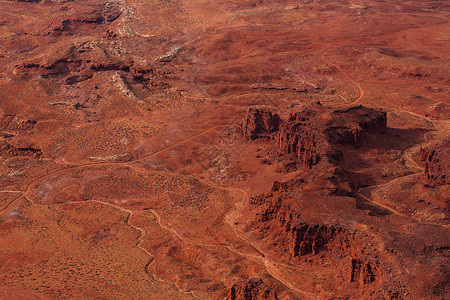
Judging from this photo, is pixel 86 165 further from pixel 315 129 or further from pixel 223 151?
pixel 315 129

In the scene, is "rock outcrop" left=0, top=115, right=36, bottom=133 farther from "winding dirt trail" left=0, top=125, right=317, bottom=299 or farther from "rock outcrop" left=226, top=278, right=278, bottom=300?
"rock outcrop" left=226, top=278, right=278, bottom=300

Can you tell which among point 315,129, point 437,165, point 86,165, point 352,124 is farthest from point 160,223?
point 437,165

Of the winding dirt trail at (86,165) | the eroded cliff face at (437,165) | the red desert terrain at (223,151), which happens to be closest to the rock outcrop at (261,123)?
the red desert terrain at (223,151)

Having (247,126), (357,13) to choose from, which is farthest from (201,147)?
(357,13)

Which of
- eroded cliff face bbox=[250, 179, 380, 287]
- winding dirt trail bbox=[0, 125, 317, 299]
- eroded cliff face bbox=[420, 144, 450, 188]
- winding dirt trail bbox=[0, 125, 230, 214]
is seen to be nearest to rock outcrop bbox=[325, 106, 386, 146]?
eroded cliff face bbox=[420, 144, 450, 188]

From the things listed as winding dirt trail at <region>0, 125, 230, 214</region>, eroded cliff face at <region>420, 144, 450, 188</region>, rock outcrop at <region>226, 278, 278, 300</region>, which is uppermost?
rock outcrop at <region>226, 278, 278, 300</region>

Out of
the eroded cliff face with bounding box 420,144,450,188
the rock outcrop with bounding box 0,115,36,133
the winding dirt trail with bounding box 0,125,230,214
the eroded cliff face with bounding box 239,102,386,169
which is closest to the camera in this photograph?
the eroded cliff face with bounding box 420,144,450,188

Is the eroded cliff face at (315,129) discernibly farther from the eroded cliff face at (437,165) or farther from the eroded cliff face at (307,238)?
the eroded cliff face at (307,238)
